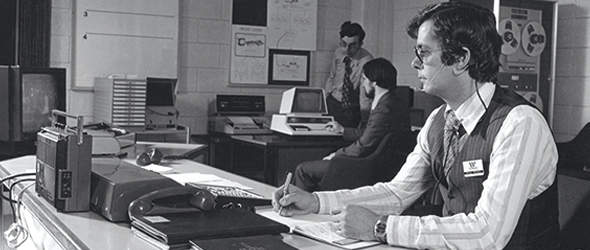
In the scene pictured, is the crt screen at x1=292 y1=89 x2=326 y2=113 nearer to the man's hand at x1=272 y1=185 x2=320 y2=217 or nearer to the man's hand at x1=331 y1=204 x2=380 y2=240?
the man's hand at x1=272 y1=185 x2=320 y2=217

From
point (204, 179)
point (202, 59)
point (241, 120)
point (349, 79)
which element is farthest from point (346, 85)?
point (204, 179)

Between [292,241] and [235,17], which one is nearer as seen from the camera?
[292,241]

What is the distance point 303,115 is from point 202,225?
351cm

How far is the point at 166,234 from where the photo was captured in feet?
4.57

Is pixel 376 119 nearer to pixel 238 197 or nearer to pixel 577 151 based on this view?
pixel 577 151

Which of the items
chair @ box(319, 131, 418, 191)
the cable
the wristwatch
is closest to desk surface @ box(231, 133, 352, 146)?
chair @ box(319, 131, 418, 191)

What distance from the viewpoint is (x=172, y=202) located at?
162cm

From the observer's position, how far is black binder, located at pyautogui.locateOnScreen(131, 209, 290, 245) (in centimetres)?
141

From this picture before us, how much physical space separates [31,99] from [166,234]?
2.32 m

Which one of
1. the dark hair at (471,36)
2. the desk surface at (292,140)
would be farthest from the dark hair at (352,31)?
the dark hair at (471,36)

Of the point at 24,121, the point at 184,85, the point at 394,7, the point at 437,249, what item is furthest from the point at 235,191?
the point at 394,7

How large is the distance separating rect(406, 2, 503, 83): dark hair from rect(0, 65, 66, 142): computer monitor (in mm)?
2264

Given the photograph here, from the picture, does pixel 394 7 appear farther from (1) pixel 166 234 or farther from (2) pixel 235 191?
(1) pixel 166 234

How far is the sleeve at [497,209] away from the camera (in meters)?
1.51
